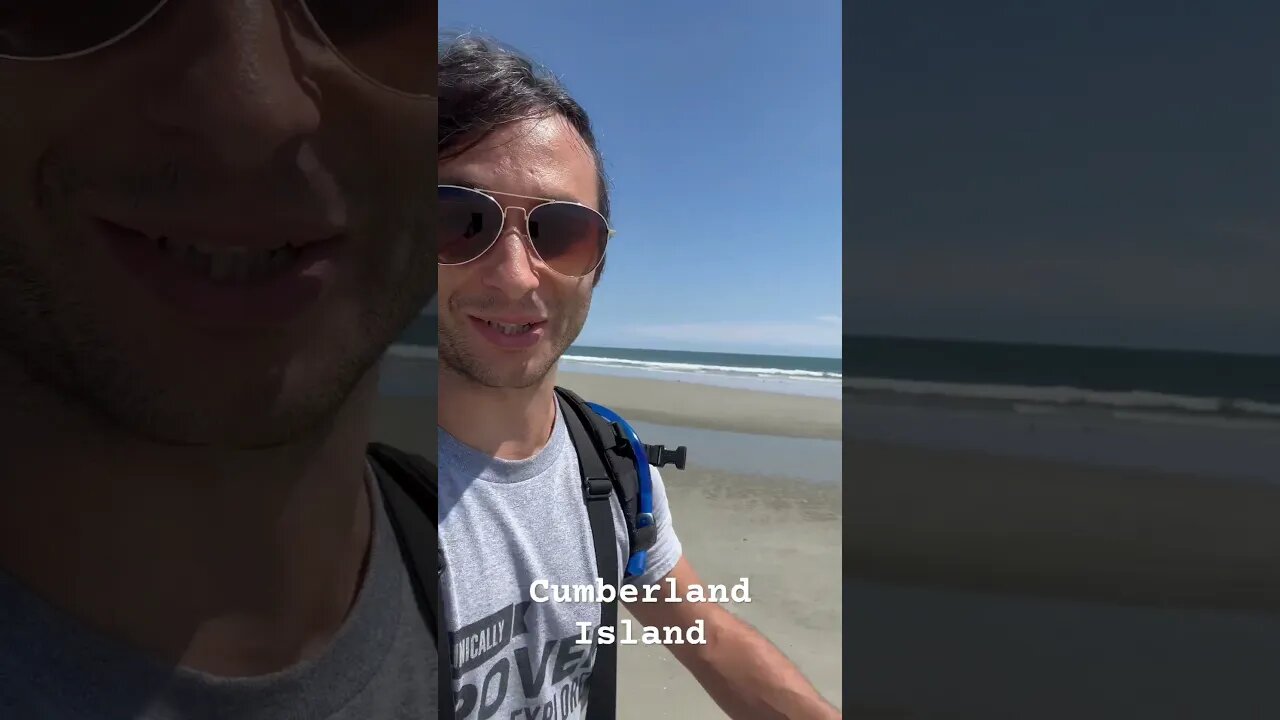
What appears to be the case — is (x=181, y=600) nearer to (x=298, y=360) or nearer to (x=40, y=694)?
(x=40, y=694)

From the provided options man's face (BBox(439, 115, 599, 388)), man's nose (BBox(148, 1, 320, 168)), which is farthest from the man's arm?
man's nose (BBox(148, 1, 320, 168))

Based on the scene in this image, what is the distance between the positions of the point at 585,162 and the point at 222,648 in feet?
2.52

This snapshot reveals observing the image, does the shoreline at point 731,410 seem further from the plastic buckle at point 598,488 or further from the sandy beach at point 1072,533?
the plastic buckle at point 598,488

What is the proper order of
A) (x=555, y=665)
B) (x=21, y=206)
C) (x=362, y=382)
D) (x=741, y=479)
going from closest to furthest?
(x=21, y=206), (x=362, y=382), (x=555, y=665), (x=741, y=479)

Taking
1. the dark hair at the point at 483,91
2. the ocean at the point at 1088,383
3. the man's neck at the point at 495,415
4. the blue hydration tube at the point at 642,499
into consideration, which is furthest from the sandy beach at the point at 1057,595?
the dark hair at the point at 483,91

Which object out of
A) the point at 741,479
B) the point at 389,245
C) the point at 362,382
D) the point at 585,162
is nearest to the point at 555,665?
the point at 362,382

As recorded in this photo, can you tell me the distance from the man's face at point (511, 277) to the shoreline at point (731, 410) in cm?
146

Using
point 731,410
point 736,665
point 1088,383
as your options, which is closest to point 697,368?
point 731,410

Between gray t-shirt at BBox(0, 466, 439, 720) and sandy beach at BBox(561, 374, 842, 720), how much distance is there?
0.39 metres

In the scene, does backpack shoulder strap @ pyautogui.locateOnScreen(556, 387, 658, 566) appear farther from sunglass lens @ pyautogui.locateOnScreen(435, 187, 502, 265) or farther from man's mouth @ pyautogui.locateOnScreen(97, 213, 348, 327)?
man's mouth @ pyautogui.locateOnScreen(97, 213, 348, 327)

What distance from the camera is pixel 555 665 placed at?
2.59 feet

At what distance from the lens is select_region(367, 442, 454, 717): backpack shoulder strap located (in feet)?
2.07

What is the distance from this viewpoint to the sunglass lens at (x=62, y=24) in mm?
466

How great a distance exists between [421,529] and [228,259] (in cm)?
38
